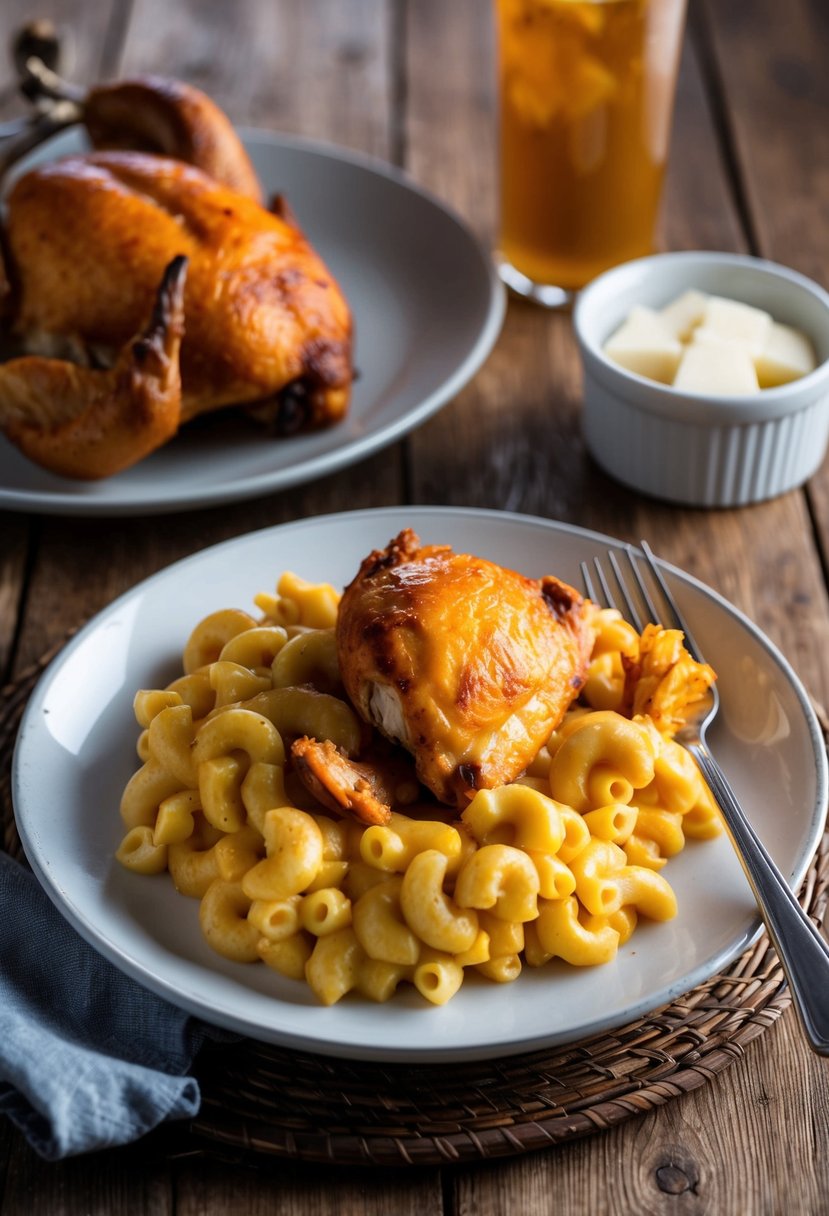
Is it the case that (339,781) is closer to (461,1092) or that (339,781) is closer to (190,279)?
(461,1092)

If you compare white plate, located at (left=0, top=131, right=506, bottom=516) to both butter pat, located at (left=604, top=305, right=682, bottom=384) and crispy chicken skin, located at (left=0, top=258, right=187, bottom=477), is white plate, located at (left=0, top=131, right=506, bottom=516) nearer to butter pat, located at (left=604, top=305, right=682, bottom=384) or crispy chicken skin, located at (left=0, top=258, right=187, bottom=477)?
crispy chicken skin, located at (left=0, top=258, right=187, bottom=477)

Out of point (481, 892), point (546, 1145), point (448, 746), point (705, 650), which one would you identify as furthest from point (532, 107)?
point (546, 1145)

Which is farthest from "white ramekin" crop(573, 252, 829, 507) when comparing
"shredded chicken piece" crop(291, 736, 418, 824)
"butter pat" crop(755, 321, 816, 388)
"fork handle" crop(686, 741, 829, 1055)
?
"shredded chicken piece" crop(291, 736, 418, 824)

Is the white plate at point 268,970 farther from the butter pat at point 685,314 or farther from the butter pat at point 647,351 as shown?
the butter pat at point 685,314

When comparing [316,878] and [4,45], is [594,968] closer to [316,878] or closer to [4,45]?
[316,878]

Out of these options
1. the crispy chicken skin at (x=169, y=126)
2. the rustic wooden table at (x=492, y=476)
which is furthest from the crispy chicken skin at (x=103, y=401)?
the crispy chicken skin at (x=169, y=126)

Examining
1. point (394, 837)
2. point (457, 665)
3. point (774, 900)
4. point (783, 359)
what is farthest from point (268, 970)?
point (783, 359)
